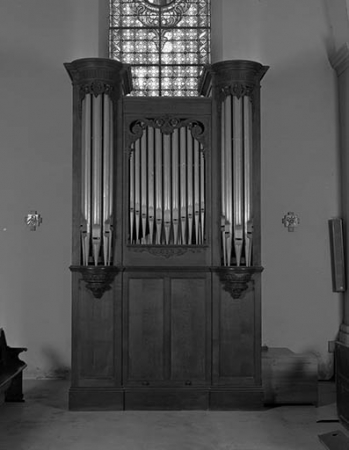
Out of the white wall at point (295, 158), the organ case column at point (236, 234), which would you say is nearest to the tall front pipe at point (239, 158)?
the organ case column at point (236, 234)

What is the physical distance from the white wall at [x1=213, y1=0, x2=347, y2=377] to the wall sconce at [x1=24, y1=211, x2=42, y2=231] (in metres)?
2.90

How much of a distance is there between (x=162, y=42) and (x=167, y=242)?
11.1 ft

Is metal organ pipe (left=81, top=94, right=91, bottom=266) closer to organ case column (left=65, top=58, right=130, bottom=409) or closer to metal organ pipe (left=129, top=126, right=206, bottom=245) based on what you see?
organ case column (left=65, top=58, right=130, bottom=409)

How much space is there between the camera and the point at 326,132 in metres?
8.87

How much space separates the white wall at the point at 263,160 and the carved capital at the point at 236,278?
1.62m

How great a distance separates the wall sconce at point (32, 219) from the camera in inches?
340

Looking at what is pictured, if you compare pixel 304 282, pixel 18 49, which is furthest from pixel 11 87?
pixel 304 282

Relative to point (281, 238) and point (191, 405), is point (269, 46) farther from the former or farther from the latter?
point (191, 405)

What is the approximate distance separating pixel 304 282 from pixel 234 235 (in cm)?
203

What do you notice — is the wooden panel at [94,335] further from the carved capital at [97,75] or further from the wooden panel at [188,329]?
the carved capital at [97,75]

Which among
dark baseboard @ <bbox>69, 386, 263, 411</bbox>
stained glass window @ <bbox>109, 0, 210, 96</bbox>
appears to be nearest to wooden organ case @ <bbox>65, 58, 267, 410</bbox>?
dark baseboard @ <bbox>69, 386, 263, 411</bbox>

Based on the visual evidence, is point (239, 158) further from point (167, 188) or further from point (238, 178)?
point (167, 188)

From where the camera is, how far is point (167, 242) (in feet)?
23.8

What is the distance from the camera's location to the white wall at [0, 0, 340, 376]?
869 centimetres
